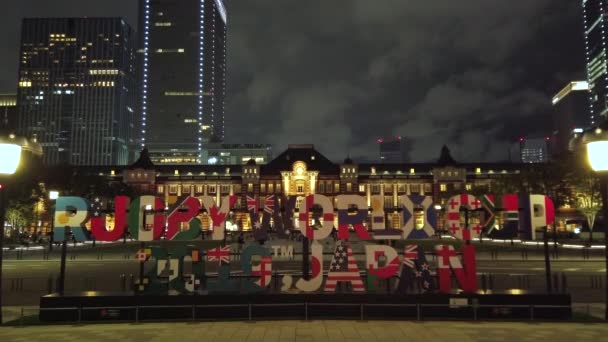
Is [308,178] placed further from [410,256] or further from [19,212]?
[410,256]

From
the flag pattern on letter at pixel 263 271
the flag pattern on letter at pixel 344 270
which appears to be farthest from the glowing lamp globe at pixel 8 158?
the flag pattern on letter at pixel 344 270

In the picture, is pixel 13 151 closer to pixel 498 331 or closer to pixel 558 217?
pixel 498 331

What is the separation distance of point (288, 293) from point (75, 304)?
780 cm

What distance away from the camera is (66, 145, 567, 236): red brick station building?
12362cm

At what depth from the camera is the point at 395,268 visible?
15961mm

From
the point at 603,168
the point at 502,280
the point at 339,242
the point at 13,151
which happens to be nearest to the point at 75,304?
the point at 13,151

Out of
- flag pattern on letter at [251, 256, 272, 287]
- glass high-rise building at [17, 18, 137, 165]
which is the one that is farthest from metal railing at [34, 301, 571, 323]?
glass high-rise building at [17, 18, 137, 165]

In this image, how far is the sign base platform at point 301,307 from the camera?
1571 centimetres

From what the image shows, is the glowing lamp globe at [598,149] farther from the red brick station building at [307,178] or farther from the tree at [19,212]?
the red brick station building at [307,178]

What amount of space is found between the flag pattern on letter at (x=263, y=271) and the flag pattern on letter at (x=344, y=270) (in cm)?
224

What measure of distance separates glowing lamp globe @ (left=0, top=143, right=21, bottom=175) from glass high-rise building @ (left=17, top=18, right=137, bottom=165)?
636 ft

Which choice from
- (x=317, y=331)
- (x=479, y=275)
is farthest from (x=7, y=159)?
(x=479, y=275)

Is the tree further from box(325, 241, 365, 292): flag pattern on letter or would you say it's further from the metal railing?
box(325, 241, 365, 292): flag pattern on letter

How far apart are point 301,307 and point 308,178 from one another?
108548mm
